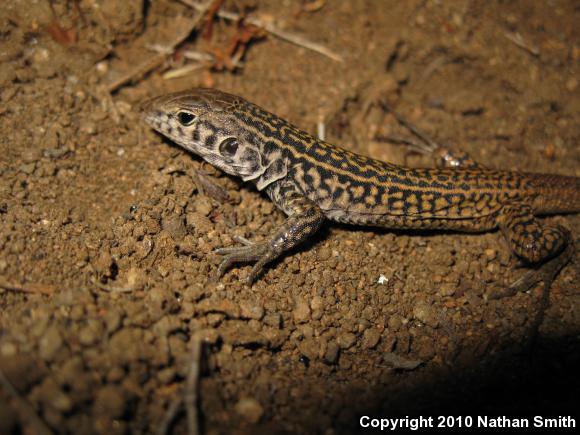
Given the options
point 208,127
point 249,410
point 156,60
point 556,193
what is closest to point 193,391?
point 249,410

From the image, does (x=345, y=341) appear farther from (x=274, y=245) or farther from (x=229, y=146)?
(x=229, y=146)

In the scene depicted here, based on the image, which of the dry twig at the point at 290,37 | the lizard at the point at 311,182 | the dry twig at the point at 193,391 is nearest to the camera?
the dry twig at the point at 193,391

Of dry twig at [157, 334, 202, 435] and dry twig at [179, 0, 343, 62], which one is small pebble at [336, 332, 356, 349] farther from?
dry twig at [179, 0, 343, 62]

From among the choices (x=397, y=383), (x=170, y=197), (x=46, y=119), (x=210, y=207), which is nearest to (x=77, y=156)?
(x=46, y=119)

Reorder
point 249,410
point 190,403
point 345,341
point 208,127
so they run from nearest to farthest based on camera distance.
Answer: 1. point 190,403
2. point 249,410
3. point 345,341
4. point 208,127

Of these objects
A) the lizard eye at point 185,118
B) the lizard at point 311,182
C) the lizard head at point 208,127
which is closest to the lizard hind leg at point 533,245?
the lizard at point 311,182

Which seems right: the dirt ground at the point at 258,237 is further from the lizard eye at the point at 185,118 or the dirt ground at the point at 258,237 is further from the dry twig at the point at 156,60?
the lizard eye at the point at 185,118

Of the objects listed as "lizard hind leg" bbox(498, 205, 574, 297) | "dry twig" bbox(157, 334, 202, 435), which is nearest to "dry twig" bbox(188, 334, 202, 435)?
"dry twig" bbox(157, 334, 202, 435)
